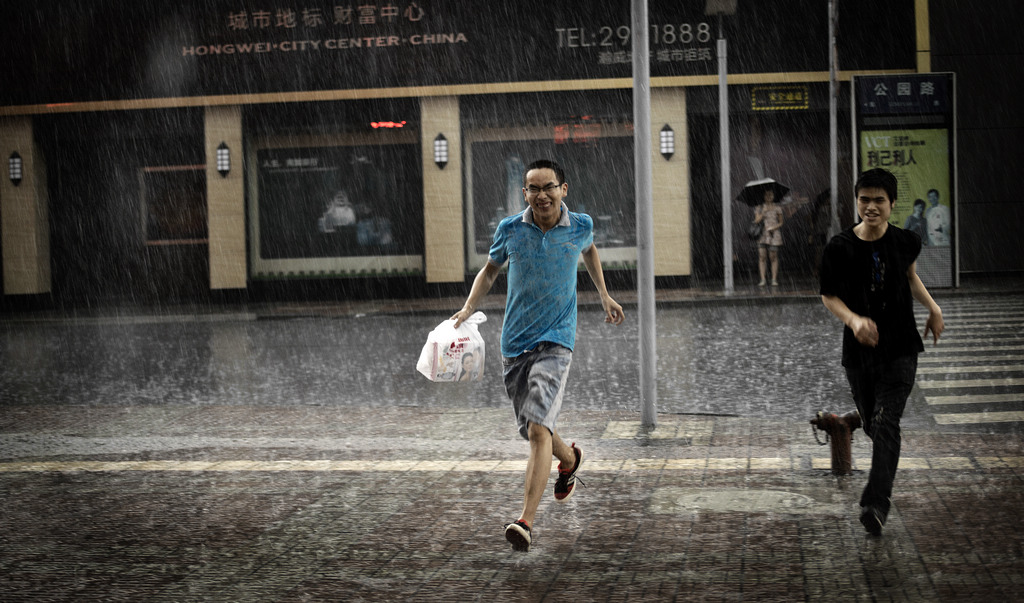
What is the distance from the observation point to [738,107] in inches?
910

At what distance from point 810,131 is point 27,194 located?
17.9 m

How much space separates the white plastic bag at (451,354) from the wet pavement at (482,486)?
75 cm

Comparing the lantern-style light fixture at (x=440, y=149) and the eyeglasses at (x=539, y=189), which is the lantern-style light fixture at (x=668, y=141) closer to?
the lantern-style light fixture at (x=440, y=149)

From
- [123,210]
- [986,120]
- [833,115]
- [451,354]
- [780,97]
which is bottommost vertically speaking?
[451,354]

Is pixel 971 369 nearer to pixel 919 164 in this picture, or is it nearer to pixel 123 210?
pixel 919 164

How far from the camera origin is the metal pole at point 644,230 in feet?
26.3

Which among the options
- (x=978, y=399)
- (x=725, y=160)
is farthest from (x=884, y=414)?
(x=725, y=160)

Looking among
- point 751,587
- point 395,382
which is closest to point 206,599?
point 751,587

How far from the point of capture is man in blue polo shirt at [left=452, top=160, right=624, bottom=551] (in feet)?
16.9

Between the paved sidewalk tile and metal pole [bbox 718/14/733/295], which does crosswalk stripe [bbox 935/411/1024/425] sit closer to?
the paved sidewalk tile

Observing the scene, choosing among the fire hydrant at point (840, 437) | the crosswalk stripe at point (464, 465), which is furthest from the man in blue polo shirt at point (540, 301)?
the fire hydrant at point (840, 437)

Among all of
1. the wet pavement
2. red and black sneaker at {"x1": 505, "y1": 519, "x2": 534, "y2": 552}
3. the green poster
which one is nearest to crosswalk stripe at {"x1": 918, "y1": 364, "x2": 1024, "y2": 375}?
the wet pavement

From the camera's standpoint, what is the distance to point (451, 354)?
553 centimetres

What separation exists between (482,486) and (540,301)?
4.73 ft
